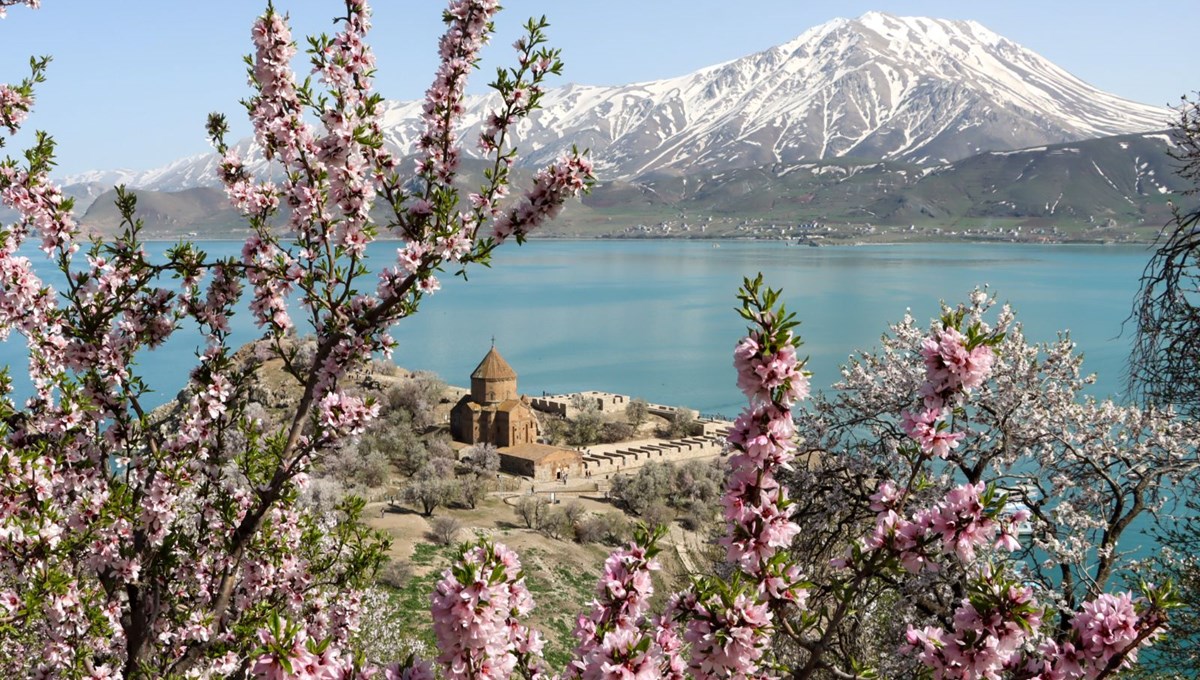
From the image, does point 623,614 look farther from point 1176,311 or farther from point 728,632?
point 1176,311

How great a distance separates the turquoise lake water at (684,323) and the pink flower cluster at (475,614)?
5181 centimetres

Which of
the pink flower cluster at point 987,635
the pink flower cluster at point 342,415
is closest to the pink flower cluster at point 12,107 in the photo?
the pink flower cluster at point 342,415

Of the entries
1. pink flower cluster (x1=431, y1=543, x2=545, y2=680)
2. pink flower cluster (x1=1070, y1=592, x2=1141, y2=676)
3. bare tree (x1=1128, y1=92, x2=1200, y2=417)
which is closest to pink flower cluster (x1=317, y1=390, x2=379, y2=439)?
A: pink flower cluster (x1=431, y1=543, x2=545, y2=680)

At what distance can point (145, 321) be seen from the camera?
243 inches

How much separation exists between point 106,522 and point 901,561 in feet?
16.4

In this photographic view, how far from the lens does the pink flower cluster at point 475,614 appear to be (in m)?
3.21

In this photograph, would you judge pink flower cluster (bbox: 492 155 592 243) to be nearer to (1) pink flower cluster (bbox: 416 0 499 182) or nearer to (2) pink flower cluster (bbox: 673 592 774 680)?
(1) pink flower cluster (bbox: 416 0 499 182)

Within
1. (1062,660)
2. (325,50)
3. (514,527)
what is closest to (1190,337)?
(1062,660)

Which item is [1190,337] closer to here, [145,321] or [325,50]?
[325,50]

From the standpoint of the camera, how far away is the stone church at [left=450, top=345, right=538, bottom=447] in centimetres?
5356

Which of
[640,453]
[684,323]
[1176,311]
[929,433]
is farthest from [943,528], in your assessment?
[684,323]

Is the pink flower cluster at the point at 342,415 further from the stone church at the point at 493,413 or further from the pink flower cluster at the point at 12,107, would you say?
the stone church at the point at 493,413

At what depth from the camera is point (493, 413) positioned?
54281 millimetres

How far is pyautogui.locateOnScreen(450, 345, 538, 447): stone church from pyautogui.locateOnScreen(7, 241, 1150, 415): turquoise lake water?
23.7 meters
